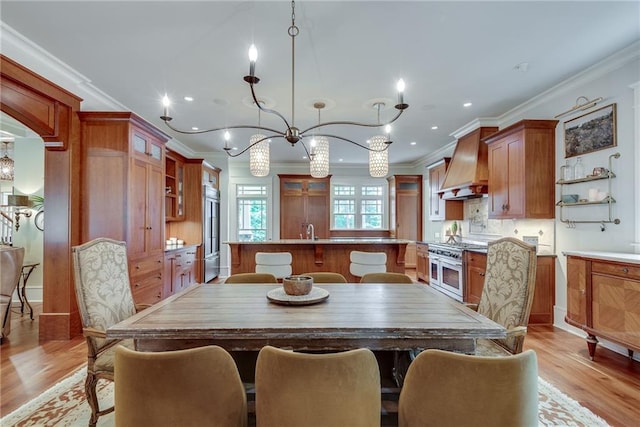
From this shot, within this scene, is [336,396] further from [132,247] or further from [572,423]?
[132,247]

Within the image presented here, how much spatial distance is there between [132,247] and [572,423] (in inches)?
165

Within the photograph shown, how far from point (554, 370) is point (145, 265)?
439cm

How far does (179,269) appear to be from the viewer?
492cm

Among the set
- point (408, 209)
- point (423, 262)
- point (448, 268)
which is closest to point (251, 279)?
point (448, 268)

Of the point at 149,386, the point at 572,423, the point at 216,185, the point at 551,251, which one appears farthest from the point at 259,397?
the point at 216,185

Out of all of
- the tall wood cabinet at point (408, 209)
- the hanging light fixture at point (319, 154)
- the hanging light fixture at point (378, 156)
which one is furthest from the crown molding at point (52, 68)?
the tall wood cabinet at point (408, 209)

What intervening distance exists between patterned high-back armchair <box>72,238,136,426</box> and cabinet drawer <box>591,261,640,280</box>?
11.8 ft

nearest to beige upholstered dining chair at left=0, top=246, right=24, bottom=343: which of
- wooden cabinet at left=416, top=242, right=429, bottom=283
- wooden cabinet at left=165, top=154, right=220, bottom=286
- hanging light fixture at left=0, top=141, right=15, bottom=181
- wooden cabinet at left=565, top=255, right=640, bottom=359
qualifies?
hanging light fixture at left=0, top=141, right=15, bottom=181

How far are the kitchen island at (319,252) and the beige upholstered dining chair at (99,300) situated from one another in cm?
216

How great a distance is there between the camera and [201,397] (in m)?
1.02

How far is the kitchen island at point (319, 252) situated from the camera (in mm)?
4254

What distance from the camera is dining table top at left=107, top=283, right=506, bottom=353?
1.38m

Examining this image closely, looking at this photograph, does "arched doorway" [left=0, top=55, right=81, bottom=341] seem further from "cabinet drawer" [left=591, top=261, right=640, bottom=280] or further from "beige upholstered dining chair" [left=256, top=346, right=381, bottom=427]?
"cabinet drawer" [left=591, top=261, right=640, bottom=280]

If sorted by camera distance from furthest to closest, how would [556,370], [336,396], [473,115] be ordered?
[473,115] < [556,370] < [336,396]
